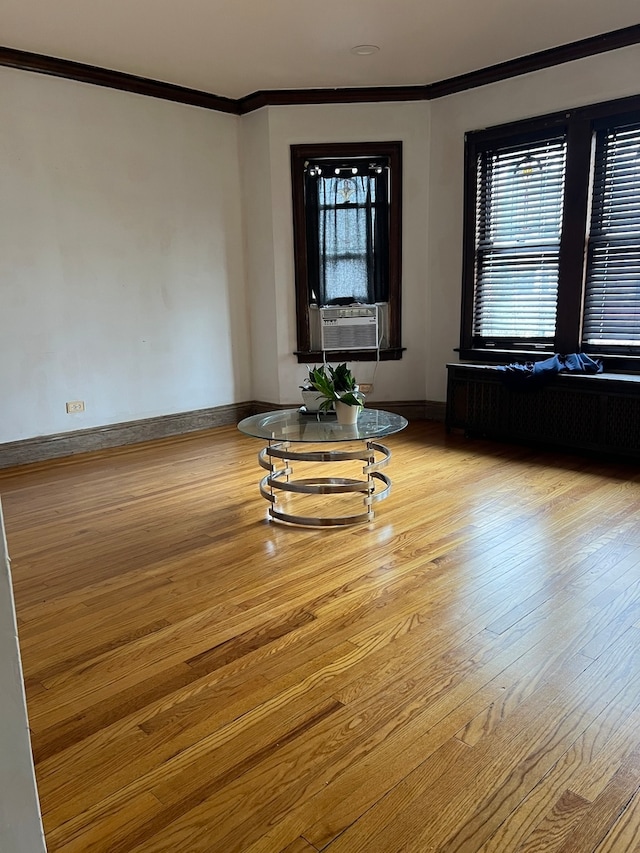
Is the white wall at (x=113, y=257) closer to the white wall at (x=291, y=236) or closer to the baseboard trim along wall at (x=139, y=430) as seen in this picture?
the baseboard trim along wall at (x=139, y=430)

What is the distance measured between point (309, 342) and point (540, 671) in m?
4.37

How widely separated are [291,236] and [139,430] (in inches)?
89.2

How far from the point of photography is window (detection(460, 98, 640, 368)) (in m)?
4.66

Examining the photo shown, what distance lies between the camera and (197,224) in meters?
5.73

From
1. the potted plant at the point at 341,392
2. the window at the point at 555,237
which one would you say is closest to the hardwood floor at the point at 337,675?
the potted plant at the point at 341,392

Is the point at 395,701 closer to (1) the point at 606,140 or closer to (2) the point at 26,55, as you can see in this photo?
(1) the point at 606,140

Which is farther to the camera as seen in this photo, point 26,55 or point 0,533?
point 26,55

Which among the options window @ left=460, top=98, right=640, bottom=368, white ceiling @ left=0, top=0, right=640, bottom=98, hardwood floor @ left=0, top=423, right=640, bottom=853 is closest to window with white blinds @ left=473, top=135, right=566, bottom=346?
window @ left=460, top=98, right=640, bottom=368

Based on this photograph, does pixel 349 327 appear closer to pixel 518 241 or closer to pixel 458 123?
pixel 518 241

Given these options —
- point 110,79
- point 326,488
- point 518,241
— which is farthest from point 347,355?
point 110,79

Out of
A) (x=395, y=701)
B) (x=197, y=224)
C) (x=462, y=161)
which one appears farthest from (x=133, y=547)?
(x=462, y=161)

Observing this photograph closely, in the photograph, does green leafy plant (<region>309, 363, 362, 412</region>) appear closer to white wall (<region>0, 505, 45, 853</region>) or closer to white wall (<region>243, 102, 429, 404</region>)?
white wall (<region>243, 102, 429, 404</region>)

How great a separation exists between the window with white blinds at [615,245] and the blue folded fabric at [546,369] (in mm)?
236

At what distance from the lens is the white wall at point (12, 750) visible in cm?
79
